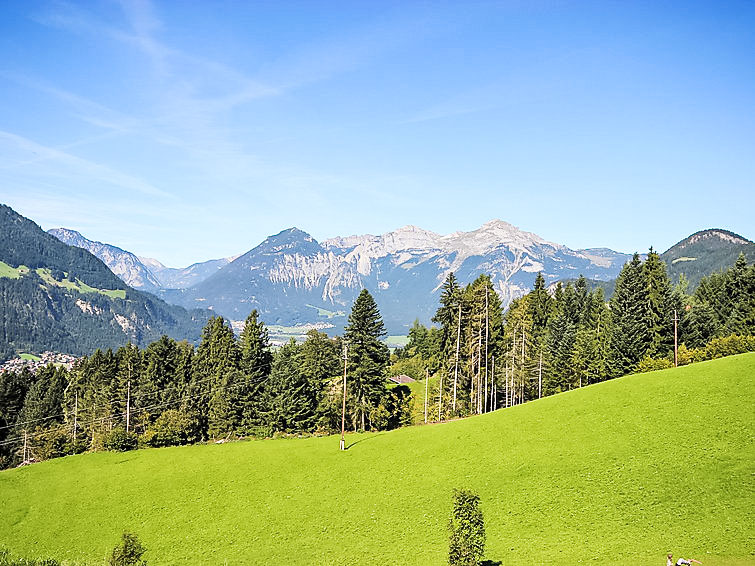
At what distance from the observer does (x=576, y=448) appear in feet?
163

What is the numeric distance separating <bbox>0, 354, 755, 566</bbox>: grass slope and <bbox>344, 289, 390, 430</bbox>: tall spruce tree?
11.4m

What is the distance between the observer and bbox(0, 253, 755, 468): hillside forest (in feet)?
266

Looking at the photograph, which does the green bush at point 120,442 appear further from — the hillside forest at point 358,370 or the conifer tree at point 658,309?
the conifer tree at point 658,309

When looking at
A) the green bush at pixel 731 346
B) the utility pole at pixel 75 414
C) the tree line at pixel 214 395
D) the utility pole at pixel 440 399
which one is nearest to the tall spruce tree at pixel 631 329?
the green bush at pixel 731 346

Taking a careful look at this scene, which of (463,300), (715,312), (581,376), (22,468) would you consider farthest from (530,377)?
(22,468)

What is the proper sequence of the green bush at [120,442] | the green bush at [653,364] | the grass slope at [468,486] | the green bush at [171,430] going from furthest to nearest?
the green bush at [171,430] → the green bush at [120,442] → the green bush at [653,364] → the grass slope at [468,486]

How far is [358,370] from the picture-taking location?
8025cm

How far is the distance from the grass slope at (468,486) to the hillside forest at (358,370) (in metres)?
16.4

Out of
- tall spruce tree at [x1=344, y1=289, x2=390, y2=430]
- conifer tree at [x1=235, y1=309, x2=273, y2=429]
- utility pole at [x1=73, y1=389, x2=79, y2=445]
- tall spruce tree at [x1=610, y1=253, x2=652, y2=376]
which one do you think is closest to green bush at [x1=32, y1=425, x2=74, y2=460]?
utility pole at [x1=73, y1=389, x2=79, y2=445]

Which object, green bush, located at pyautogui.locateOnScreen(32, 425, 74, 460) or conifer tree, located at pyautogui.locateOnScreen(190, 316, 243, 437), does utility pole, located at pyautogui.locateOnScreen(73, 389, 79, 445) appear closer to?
green bush, located at pyautogui.locateOnScreen(32, 425, 74, 460)

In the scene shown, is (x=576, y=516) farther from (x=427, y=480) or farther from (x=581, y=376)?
(x=581, y=376)

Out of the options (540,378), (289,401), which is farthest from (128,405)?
(540,378)

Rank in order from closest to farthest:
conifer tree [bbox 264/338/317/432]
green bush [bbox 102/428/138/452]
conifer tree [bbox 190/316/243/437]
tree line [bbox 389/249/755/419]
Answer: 1. green bush [bbox 102/428/138/452]
2. tree line [bbox 389/249/755/419]
3. conifer tree [bbox 264/338/317/432]
4. conifer tree [bbox 190/316/243/437]

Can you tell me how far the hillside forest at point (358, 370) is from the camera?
81.0 meters
